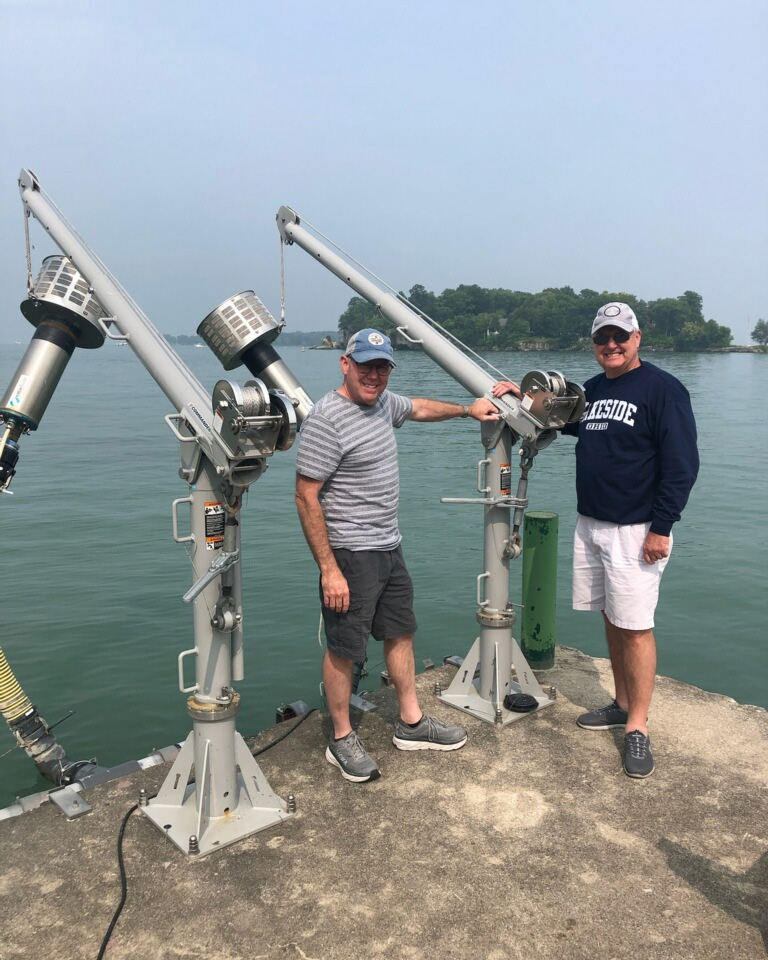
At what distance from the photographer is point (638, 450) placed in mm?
4211

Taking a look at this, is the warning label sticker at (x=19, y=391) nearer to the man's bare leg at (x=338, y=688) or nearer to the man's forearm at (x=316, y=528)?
the man's forearm at (x=316, y=528)

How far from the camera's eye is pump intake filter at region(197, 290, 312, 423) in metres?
4.14

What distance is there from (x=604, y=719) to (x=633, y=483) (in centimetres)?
142

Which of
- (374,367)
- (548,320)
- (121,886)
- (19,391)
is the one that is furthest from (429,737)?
(548,320)

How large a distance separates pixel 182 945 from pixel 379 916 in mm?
742

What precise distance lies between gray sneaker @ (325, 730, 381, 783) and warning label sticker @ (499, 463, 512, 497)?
164cm

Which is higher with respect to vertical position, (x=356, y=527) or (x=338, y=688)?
(x=356, y=527)

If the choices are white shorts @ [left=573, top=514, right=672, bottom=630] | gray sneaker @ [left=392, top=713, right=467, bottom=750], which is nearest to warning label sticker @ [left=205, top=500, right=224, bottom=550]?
gray sneaker @ [left=392, top=713, right=467, bottom=750]

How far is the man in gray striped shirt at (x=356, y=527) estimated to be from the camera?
153 inches

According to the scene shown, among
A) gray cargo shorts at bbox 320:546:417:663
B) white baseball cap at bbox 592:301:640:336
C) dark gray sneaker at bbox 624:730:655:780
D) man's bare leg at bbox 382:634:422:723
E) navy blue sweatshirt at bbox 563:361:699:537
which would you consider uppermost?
white baseball cap at bbox 592:301:640:336

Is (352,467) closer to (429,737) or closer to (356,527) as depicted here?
(356,527)

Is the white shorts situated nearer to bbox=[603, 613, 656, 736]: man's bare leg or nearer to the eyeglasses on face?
bbox=[603, 613, 656, 736]: man's bare leg

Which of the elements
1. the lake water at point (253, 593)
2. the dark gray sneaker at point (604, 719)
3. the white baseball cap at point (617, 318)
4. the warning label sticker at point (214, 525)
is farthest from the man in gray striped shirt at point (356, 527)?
the lake water at point (253, 593)

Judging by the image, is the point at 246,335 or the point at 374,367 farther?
the point at 246,335
